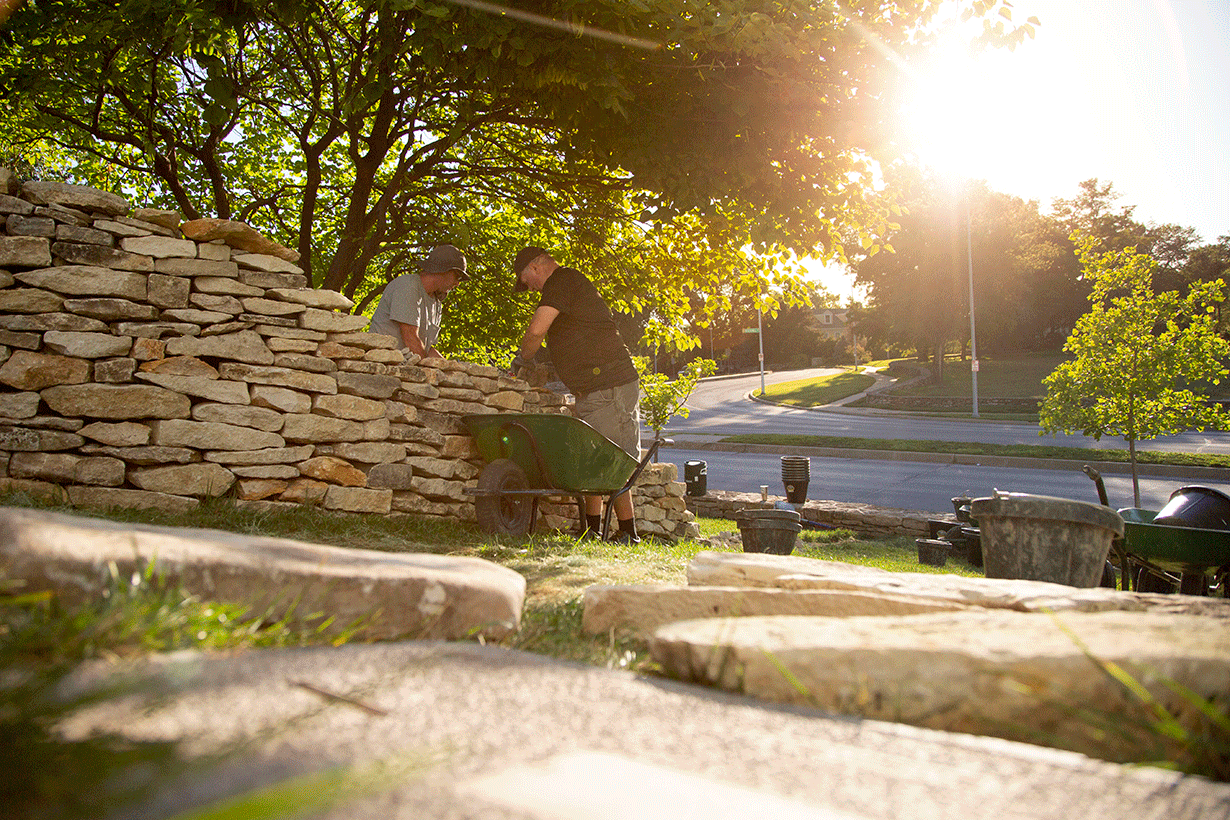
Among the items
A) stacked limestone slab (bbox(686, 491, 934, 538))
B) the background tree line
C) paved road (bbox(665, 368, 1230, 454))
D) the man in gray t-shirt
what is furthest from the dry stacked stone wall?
the background tree line

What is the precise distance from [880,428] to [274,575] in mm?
21864

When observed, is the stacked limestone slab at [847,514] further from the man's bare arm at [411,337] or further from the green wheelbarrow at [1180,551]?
the man's bare arm at [411,337]

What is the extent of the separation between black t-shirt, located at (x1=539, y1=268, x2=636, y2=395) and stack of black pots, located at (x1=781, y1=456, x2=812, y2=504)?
502cm

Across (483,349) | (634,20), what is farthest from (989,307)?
(634,20)

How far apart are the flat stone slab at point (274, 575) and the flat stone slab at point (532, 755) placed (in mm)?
283

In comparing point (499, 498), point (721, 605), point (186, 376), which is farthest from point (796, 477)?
point (721, 605)

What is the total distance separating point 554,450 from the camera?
4.86 m

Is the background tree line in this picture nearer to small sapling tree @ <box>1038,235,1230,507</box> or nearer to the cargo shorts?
small sapling tree @ <box>1038,235,1230,507</box>

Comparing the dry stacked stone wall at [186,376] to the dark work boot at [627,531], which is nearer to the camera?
the dry stacked stone wall at [186,376]

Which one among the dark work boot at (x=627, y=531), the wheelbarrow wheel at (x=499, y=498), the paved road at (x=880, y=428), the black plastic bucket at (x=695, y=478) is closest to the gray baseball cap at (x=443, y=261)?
the wheelbarrow wheel at (x=499, y=498)

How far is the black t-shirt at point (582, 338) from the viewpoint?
5.34m

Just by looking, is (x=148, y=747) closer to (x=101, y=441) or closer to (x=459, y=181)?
(x=101, y=441)

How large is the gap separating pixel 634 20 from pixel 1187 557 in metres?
4.75

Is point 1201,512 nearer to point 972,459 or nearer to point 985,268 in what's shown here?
point 972,459
